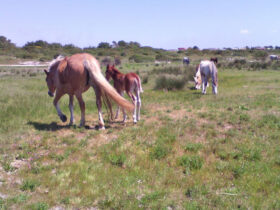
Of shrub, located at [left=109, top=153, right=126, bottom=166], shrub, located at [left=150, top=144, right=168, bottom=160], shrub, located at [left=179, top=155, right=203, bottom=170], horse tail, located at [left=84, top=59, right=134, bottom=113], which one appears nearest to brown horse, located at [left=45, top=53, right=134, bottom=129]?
horse tail, located at [left=84, top=59, right=134, bottom=113]

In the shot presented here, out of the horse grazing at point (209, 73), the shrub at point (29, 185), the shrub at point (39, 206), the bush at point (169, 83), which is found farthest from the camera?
the bush at point (169, 83)

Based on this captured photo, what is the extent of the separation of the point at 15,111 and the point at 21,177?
4.91 meters

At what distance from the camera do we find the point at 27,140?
6633mm

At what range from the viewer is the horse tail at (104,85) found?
263 inches

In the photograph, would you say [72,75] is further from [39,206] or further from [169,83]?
[169,83]

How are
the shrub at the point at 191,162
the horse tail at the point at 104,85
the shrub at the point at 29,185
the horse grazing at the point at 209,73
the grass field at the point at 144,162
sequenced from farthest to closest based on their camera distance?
the horse grazing at the point at 209,73 → the horse tail at the point at 104,85 → the shrub at the point at 191,162 → the shrub at the point at 29,185 → the grass field at the point at 144,162

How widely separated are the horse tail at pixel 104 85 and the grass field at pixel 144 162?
884 mm

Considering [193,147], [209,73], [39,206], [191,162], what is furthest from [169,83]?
[39,206]

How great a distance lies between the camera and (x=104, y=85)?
683 cm

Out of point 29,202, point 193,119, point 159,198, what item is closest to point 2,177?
point 29,202

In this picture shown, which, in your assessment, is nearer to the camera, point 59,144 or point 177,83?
point 59,144

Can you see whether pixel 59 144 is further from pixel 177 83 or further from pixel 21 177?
pixel 177 83

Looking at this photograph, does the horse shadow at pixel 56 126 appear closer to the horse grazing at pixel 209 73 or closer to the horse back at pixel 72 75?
the horse back at pixel 72 75

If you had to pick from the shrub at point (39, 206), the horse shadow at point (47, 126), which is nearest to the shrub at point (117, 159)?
the shrub at point (39, 206)
